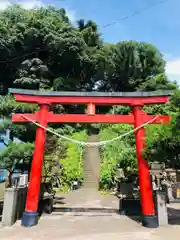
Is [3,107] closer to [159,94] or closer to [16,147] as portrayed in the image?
[16,147]

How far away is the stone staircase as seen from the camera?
1806cm

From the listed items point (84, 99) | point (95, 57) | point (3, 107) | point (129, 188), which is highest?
point (95, 57)

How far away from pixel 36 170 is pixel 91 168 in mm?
12346

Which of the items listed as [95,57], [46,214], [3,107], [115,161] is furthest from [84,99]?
[95,57]

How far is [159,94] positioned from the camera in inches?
319

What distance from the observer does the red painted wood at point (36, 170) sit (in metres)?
7.48

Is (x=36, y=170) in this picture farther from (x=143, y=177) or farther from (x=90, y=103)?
(x=143, y=177)

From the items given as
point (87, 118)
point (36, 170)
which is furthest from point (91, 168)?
point (36, 170)

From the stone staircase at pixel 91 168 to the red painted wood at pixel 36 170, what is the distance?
10.4 meters

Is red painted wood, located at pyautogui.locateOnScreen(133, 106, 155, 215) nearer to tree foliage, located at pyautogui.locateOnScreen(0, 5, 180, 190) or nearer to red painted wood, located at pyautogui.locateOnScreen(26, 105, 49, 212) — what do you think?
red painted wood, located at pyautogui.locateOnScreen(26, 105, 49, 212)

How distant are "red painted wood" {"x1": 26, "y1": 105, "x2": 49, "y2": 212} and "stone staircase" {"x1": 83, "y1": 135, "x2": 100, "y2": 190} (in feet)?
34.2

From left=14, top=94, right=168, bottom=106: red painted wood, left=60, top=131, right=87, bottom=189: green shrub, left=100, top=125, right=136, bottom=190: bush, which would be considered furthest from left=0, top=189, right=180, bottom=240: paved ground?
left=60, top=131, right=87, bottom=189: green shrub

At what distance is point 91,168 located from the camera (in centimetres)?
1972

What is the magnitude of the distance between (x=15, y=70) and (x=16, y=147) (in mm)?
16055
